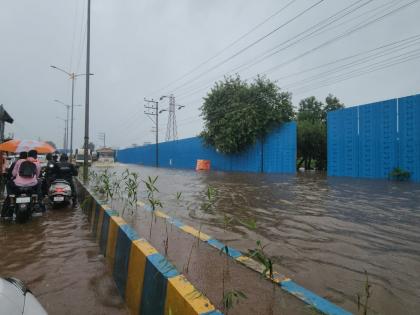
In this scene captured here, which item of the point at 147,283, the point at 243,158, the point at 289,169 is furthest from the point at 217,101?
the point at 147,283

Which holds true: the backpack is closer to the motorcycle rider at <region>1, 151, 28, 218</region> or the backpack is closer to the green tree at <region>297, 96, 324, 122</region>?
the motorcycle rider at <region>1, 151, 28, 218</region>

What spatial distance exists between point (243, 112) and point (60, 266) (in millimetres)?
22310

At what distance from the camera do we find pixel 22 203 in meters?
6.26

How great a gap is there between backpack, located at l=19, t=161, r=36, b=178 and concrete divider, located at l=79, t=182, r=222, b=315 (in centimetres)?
331

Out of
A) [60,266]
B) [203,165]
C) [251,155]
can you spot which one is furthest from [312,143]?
[60,266]

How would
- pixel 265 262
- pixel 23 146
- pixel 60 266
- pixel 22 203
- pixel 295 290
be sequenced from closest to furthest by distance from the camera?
pixel 265 262 < pixel 295 290 < pixel 60 266 < pixel 22 203 < pixel 23 146

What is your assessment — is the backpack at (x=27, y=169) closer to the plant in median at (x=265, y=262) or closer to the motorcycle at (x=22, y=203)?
the motorcycle at (x=22, y=203)

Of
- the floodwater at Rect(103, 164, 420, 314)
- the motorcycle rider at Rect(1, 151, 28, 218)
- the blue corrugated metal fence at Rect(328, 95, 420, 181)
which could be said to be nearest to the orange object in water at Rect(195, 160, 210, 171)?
the blue corrugated metal fence at Rect(328, 95, 420, 181)

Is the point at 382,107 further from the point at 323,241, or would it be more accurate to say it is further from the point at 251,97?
the point at 323,241

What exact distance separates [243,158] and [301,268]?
2483cm

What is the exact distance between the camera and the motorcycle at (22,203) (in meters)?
6.26

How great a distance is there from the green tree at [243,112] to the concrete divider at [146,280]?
21653mm

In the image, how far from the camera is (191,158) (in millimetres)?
36625

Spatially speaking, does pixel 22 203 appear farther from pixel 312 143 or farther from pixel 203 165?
pixel 312 143
